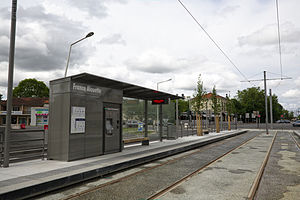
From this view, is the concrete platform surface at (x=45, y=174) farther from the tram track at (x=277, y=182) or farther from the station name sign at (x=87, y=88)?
the tram track at (x=277, y=182)

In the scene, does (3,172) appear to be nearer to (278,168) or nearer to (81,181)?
(81,181)

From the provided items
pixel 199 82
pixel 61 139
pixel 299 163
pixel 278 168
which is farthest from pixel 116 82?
pixel 199 82

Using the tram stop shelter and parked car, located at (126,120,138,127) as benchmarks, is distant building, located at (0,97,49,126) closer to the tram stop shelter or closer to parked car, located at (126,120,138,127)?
parked car, located at (126,120,138,127)

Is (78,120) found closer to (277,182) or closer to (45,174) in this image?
(45,174)

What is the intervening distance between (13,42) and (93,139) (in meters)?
4.50

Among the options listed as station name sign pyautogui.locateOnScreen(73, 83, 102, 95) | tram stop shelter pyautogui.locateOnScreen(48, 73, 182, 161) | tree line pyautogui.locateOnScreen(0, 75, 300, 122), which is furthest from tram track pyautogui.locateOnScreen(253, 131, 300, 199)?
tree line pyautogui.locateOnScreen(0, 75, 300, 122)

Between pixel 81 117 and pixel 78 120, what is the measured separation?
0.19 m

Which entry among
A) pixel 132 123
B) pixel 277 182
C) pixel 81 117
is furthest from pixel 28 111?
pixel 277 182

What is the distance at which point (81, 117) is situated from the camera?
8.95 m

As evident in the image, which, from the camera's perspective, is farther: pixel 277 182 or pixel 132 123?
pixel 132 123

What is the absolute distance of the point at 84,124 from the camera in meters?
9.09

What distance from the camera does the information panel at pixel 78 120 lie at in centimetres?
857

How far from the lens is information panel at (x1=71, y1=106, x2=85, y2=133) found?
28.1 ft

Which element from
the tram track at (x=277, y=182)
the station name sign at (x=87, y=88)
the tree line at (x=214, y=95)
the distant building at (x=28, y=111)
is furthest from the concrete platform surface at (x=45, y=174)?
the distant building at (x=28, y=111)
